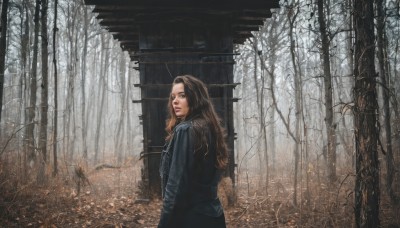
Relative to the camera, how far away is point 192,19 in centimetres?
686

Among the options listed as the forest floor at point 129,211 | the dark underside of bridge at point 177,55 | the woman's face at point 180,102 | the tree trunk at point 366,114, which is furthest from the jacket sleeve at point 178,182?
the dark underside of bridge at point 177,55

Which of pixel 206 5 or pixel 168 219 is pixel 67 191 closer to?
pixel 206 5

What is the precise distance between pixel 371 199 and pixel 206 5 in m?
5.00

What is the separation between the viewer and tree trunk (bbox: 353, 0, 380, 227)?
3750 millimetres

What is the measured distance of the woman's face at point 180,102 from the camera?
8.42ft

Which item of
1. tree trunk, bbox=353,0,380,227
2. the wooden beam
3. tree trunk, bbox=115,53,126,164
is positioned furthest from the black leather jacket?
tree trunk, bbox=115,53,126,164

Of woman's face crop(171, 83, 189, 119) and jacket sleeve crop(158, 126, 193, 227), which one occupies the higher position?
woman's face crop(171, 83, 189, 119)

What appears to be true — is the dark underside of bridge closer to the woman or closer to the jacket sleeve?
the woman

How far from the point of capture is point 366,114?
12.4ft

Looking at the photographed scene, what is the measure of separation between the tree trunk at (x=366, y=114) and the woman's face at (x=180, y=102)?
2499 mm

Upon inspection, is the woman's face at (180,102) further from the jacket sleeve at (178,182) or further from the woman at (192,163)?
the jacket sleeve at (178,182)

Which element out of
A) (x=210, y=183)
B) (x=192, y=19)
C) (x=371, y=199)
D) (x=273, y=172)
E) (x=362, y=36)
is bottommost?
(x=273, y=172)

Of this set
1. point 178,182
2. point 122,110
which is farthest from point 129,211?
point 122,110

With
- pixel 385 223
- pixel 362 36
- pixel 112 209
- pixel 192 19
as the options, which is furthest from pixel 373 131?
pixel 112 209
